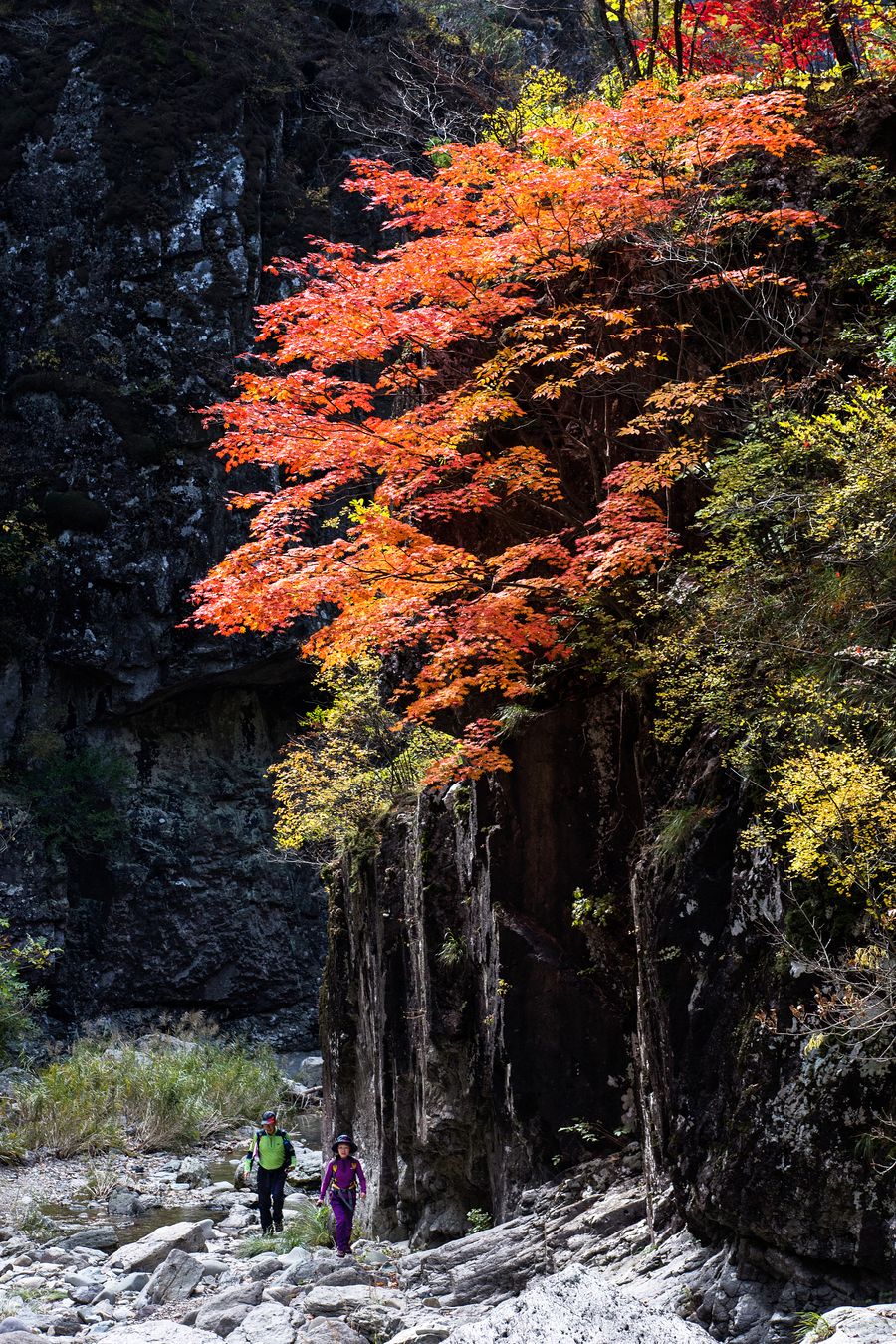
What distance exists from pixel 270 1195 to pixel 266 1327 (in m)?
4.66

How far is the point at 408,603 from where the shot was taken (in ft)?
29.0

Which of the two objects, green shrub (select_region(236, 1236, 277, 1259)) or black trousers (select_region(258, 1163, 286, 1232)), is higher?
black trousers (select_region(258, 1163, 286, 1232))

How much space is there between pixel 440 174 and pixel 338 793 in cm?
1052

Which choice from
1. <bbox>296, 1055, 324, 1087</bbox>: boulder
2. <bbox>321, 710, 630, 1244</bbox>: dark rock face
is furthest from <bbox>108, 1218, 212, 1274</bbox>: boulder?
<bbox>296, 1055, 324, 1087</bbox>: boulder

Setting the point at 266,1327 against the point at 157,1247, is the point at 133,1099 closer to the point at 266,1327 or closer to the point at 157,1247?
the point at 157,1247

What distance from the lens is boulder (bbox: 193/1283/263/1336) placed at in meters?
8.41

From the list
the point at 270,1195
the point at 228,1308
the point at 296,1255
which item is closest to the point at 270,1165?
the point at 270,1195

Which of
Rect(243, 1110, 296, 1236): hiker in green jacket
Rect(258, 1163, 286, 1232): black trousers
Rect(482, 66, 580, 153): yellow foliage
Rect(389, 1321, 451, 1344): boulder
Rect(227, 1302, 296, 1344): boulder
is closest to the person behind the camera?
Rect(389, 1321, 451, 1344): boulder

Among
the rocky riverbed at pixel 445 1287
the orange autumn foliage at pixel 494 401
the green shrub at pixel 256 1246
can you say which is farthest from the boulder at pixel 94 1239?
the orange autumn foliage at pixel 494 401

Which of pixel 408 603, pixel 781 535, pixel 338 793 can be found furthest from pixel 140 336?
pixel 781 535

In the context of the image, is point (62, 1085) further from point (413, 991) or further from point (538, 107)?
point (538, 107)

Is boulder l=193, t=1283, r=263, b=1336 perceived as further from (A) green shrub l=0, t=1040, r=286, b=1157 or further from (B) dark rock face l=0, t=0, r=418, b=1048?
(B) dark rock face l=0, t=0, r=418, b=1048

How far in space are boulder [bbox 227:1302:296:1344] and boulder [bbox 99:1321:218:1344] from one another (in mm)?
236

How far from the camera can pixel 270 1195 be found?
12.4 metres
